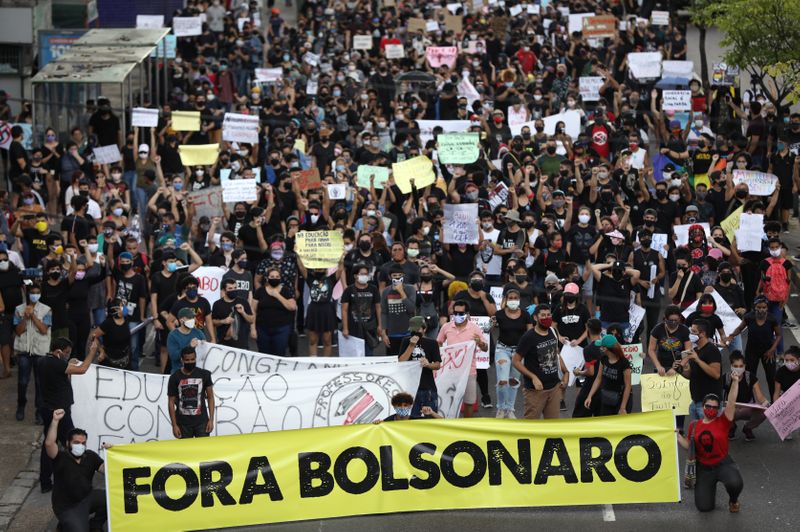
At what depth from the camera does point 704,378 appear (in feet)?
49.3

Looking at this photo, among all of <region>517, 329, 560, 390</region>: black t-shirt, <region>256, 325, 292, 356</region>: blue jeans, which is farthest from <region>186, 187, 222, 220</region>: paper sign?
<region>517, 329, 560, 390</region>: black t-shirt

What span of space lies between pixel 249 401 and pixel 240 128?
9197 mm

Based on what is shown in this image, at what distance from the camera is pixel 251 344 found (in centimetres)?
1895

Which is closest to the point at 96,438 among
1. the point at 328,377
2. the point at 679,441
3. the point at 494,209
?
the point at 328,377

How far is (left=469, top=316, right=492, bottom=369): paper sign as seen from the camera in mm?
16156

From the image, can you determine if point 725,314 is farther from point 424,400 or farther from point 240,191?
point 240,191

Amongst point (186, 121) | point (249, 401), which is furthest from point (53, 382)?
point (186, 121)

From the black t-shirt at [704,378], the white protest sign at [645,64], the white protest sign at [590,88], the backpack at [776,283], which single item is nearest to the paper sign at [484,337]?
the black t-shirt at [704,378]

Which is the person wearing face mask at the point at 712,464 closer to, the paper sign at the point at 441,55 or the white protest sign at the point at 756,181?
the white protest sign at the point at 756,181

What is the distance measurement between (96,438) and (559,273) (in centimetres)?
621

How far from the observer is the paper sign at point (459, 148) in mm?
21672

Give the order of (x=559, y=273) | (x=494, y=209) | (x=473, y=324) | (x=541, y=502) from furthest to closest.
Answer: (x=494, y=209) < (x=559, y=273) < (x=473, y=324) < (x=541, y=502)

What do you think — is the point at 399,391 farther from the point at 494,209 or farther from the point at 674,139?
the point at 674,139

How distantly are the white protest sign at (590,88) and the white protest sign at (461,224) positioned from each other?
29.2ft
